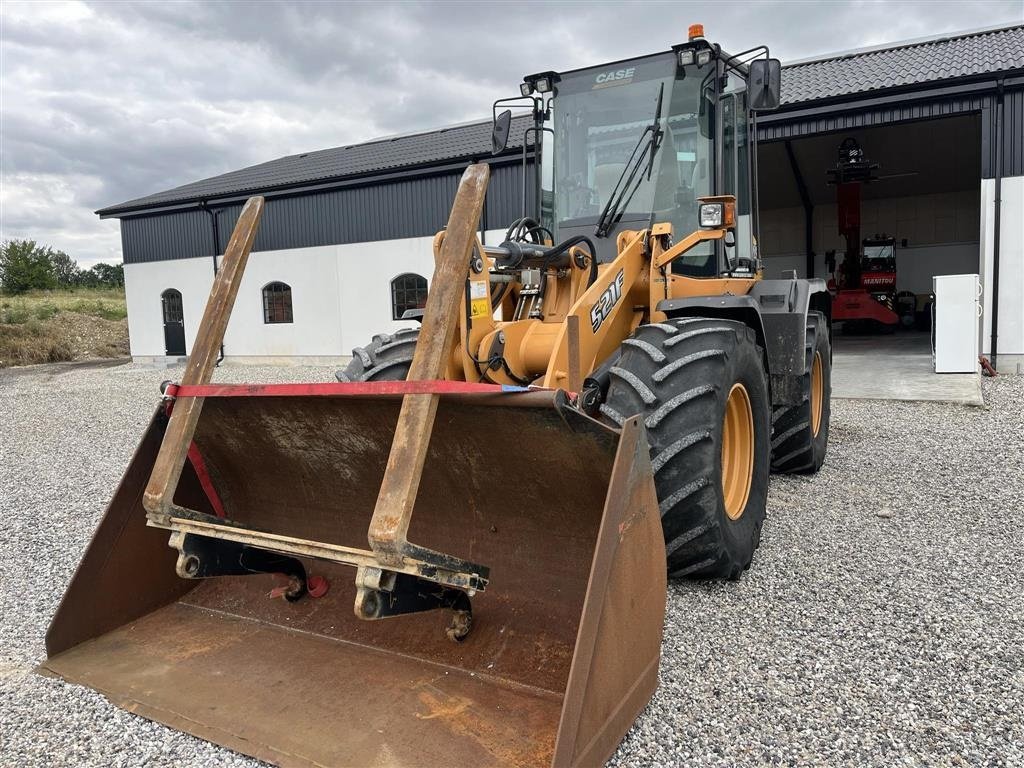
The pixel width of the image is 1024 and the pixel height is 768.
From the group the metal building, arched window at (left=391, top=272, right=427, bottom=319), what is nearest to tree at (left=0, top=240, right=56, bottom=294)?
the metal building

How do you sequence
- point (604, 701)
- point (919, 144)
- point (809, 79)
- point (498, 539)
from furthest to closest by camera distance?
point (919, 144) < point (809, 79) < point (498, 539) < point (604, 701)

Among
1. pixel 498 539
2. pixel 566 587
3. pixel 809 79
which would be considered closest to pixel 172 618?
pixel 498 539

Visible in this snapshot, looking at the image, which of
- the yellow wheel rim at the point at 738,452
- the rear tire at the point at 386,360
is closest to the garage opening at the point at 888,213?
the yellow wheel rim at the point at 738,452

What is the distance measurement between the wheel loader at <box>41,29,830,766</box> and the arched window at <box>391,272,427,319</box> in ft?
40.7

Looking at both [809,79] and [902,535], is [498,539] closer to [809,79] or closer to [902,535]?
[902,535]

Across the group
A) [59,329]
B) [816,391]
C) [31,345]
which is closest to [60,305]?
[59,329]

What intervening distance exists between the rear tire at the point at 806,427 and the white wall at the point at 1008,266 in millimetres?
Result: 7232

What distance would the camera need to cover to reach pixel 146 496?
2.80 m

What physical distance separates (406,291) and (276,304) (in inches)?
150

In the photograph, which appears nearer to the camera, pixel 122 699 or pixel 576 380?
pixel 122 699

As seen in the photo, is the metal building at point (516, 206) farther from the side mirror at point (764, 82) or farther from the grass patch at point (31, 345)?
the side mirror at point (764, 82)

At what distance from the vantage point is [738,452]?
3.82 m

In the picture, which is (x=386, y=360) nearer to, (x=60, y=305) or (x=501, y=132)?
(x=501, y=132)

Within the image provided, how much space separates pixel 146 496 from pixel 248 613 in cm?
79
